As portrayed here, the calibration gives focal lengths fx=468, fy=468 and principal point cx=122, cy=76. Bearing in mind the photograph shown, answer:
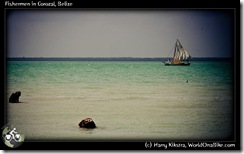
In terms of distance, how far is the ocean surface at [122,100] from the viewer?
15.6ft

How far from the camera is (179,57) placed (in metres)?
4.78

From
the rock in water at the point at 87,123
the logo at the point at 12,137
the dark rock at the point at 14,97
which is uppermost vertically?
the dark rock at the point at 14,97

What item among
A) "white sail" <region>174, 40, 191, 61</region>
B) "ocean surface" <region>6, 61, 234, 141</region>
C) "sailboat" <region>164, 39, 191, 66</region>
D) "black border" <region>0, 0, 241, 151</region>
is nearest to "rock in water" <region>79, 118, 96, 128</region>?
"ocean surface" <region>6, 61, 234, 141</region>

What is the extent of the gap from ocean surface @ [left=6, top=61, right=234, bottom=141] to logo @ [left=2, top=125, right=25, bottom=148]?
57 mm

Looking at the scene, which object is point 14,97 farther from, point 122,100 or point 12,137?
point 122,100

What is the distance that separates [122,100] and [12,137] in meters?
1.18

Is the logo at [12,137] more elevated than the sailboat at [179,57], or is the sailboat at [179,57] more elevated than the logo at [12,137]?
the sailboat at [179,57]

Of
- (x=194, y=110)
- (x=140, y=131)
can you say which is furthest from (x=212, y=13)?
(x=140, y=131)

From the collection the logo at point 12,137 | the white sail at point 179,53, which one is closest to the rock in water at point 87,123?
the logo at point 12,137

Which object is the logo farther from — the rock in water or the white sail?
the white sail

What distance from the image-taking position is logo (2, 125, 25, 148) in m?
4.71

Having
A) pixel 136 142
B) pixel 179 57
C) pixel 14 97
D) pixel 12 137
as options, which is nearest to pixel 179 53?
pixel 179 57

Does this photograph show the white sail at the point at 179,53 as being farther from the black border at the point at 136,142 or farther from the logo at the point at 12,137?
the logo at the point at 12,137

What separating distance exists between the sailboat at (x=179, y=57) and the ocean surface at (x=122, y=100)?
0.06 meters
